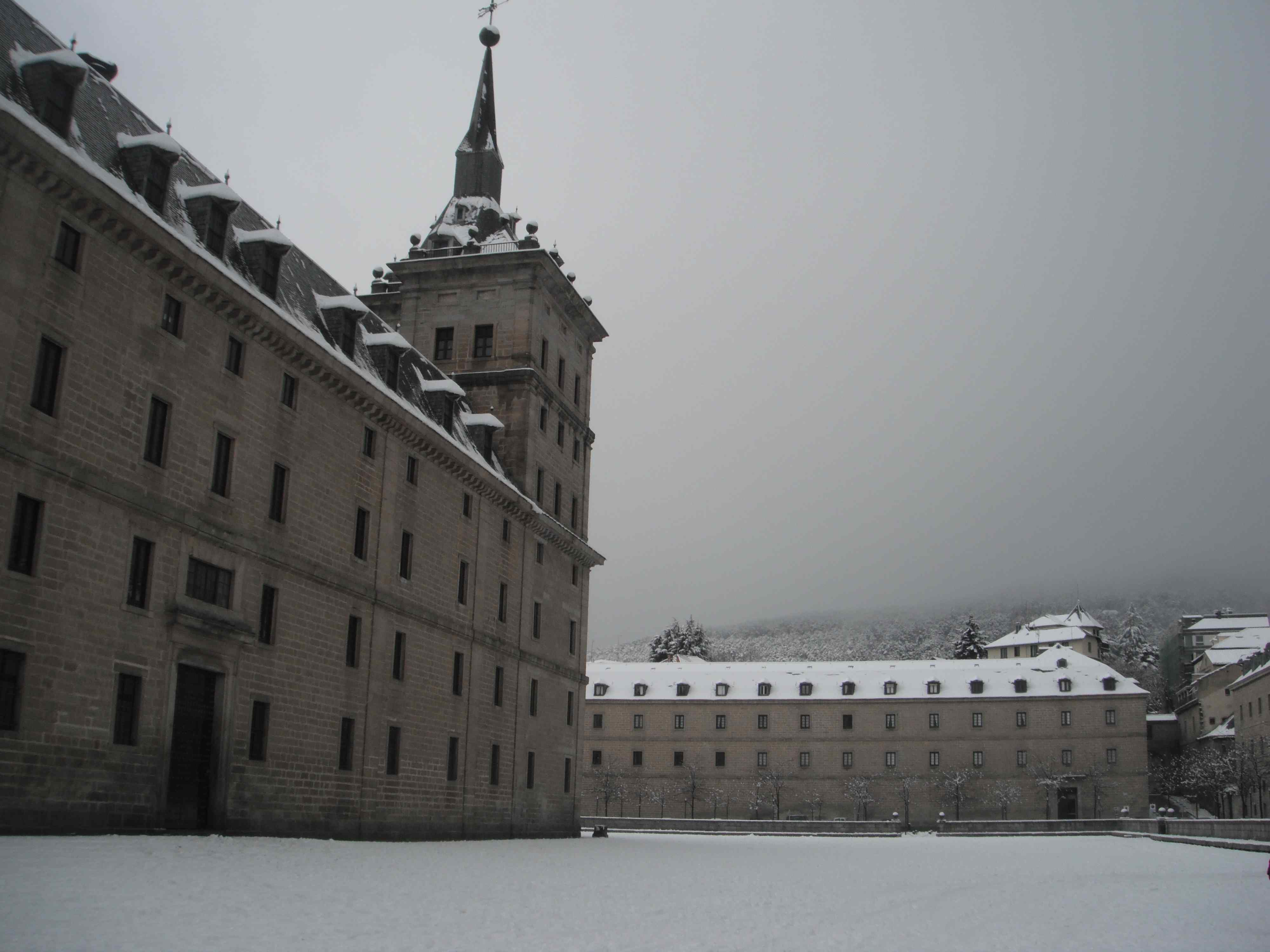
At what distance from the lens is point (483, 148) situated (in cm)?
5734

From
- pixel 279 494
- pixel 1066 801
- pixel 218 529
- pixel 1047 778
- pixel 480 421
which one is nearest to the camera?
pixel 218 529

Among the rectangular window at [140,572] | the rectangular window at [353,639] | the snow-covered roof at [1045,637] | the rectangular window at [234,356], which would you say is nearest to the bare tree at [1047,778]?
the snow-covered roof at [1045,637]

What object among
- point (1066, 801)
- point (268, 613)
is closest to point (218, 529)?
point (268, 613)

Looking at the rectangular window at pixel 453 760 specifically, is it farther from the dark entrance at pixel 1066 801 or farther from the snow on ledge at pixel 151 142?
the dark entrance at pixel 1066 801

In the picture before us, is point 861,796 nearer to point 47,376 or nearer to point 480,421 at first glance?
point 480,421

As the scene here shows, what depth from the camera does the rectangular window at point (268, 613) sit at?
30391mm

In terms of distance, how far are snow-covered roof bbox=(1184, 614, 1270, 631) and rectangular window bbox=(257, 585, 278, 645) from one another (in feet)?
422

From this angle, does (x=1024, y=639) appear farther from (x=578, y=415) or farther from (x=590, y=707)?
(x=578, y=415)

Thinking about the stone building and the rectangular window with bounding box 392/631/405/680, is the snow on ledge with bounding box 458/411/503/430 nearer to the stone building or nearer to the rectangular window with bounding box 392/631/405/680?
the stone building

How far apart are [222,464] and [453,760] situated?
51.5 ft

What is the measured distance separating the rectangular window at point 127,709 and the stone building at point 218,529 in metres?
0.07

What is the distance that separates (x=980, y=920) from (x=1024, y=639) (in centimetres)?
11759

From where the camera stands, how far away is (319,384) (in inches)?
1313

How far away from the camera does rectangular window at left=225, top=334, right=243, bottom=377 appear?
29422 millimetres
